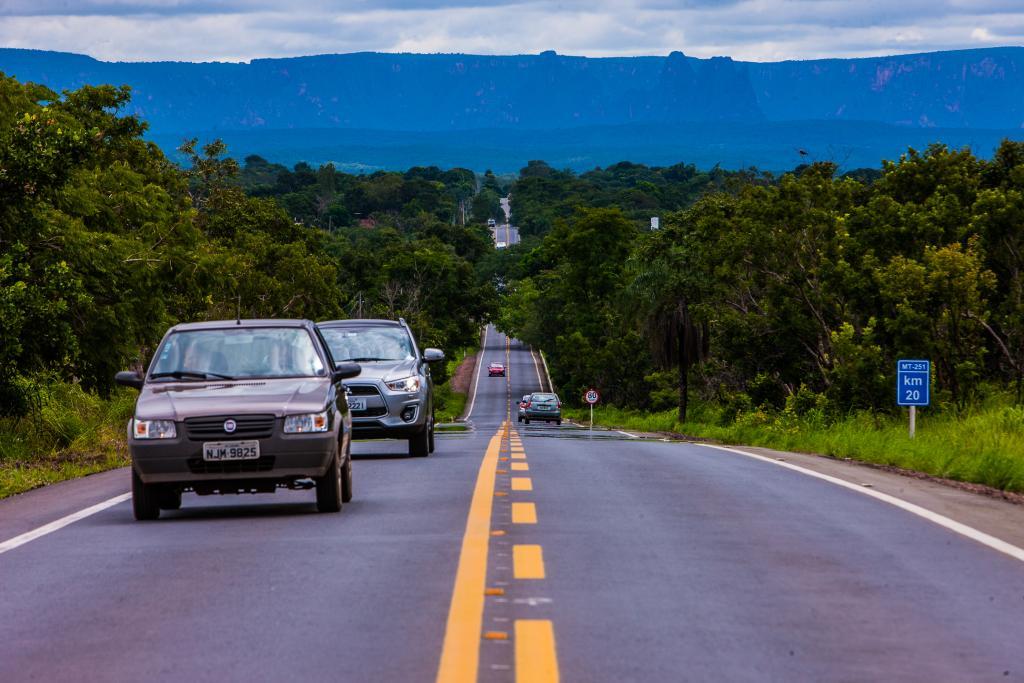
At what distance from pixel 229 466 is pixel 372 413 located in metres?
8.08

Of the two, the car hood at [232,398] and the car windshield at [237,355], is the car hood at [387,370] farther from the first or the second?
the car hood at [232,398]

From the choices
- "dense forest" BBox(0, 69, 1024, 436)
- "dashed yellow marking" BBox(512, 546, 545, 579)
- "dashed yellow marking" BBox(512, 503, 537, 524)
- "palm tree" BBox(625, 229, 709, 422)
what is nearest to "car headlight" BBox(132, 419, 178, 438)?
"dashed yellow marking" BBox(512, 503, 537, 524)

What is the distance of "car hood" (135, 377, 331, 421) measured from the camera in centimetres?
1141

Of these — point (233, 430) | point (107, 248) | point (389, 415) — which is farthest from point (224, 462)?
point (107, 248)

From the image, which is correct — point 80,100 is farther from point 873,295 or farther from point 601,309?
point 601,309

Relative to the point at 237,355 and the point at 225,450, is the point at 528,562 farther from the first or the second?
the point at 237,355

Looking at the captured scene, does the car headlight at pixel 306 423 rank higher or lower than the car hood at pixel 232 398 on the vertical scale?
lower

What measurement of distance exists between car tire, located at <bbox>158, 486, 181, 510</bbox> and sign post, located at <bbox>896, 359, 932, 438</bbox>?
12980 mm

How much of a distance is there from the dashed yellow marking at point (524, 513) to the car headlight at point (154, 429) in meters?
2.55

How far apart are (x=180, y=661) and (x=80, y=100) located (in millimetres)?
33227

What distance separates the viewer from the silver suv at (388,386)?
19422mm

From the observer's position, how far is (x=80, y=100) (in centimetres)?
3759

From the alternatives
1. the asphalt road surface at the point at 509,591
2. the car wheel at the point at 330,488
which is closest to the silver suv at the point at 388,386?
the asphalt road surface at the point at 509,591

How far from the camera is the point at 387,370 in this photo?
1986 cm
